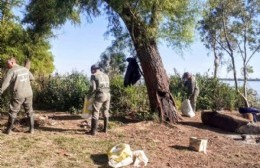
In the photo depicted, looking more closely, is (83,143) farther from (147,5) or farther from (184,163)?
(147,5)

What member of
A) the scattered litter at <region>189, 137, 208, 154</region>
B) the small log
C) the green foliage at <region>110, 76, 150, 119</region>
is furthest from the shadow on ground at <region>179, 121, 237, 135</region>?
the scattered litter at <region>189, 137, 208, 154</region>

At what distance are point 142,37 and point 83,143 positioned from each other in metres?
4.28

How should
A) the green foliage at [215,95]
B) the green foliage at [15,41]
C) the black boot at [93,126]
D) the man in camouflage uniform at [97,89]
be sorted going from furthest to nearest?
the green foliage at [215,95] → the green foliage at [15,41] → the man in camouflage uniform at [97,89] → the black boot at [93,126]

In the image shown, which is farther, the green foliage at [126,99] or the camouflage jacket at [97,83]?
the green foliage at [126,99]

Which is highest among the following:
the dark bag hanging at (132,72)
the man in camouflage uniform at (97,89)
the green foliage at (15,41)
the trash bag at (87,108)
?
the green foliage at (15,41)

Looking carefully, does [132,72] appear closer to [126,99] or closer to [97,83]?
[126,99]

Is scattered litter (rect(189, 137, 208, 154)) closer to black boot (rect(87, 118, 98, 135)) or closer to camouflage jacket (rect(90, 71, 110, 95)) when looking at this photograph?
black boot (rect(87, 118, 98, 135))

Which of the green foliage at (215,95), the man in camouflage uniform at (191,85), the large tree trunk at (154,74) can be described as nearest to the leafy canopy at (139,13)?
the large tree trunk at (154,74)

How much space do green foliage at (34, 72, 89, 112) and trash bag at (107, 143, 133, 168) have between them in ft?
24.0

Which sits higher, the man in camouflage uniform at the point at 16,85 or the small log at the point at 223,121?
the man in camouflage uniform at the point at 16,85

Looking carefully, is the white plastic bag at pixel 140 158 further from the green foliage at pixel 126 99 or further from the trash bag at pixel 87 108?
the green foliage at pixel 126 99

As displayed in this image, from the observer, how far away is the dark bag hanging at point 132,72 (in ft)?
46.3

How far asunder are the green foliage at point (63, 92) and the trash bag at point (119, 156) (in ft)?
24.0

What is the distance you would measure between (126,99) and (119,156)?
7279mm
